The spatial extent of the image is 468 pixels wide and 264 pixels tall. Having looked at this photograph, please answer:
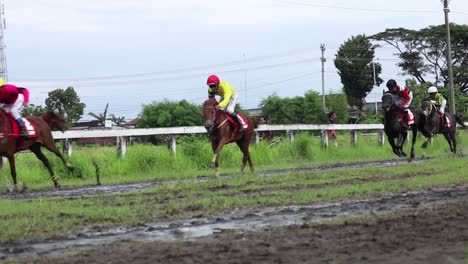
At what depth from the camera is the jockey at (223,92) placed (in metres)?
17.4

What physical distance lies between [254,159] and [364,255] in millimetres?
17535

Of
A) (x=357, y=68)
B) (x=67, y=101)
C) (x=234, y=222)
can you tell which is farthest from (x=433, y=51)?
(x=234, y=222)

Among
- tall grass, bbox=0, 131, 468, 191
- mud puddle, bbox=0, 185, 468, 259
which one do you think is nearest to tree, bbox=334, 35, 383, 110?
tall grass, bbox=0, 131, 468, 191

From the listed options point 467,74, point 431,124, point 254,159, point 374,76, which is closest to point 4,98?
point 254,159

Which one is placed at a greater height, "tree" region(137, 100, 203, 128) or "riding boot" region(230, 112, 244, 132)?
"tree" region(137, 100, 203, 128)

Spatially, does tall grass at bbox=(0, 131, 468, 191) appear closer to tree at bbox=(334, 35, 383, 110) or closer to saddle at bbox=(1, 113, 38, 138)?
saddle at bbox=(1, 113, 38, 138)

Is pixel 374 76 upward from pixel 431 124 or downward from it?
upward

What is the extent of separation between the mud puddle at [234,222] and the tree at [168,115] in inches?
1140

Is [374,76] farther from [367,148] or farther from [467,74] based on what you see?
[367,148]

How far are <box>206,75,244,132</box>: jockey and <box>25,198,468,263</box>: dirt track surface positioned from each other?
9480mm

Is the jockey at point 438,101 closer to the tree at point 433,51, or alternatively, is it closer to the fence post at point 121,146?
the fence post at point 121,146

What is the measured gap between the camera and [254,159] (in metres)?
23.9

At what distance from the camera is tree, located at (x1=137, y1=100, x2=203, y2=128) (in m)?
40.3

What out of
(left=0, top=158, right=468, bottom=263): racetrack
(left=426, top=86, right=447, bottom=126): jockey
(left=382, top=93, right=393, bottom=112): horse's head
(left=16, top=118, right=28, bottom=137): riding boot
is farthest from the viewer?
(left=426, top=86, right=447, bottom=126): jockey
